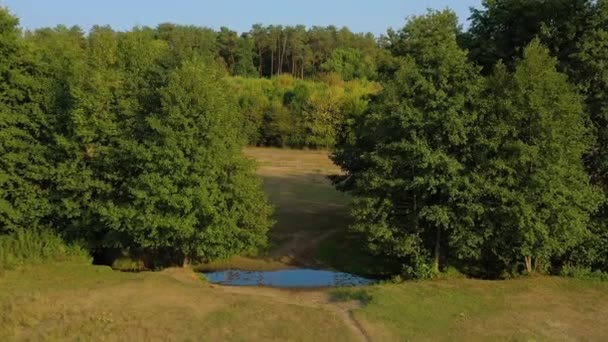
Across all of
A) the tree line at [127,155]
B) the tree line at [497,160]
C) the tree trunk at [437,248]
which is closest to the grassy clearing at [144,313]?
the tree line at [127,155]

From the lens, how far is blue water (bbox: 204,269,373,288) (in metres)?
25.4

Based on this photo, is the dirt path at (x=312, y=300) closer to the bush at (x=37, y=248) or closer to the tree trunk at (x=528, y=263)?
the bush at (x=37, y=248)

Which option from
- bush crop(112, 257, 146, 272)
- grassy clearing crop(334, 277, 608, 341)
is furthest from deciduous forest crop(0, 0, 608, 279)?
grassy clearing crop(334, 277, 608, 341)

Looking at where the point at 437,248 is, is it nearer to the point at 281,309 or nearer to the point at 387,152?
the point at 387,152

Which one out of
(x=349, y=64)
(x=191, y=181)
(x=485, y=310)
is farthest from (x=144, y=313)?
(x=349, y=64)

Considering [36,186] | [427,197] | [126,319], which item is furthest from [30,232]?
[427,197]

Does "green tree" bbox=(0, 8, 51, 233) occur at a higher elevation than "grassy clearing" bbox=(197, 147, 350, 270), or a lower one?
higher

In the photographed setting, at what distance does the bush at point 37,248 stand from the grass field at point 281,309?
3.64ft

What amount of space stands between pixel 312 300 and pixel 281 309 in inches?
76.2

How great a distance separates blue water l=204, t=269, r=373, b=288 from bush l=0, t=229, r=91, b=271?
5425mm

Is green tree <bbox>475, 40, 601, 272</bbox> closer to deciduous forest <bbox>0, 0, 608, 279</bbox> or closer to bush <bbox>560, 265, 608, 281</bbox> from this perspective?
deciduous forest <bbox>0, 0, 608, 279</bbox>

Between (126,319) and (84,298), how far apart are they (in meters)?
2.63

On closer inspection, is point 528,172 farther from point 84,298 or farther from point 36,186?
point 36,186

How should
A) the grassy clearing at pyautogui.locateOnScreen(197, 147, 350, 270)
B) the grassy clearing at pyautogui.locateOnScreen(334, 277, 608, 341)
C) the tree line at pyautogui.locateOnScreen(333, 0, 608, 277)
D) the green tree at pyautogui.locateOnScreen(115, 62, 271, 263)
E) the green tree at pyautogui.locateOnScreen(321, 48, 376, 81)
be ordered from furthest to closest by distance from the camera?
the green tree at pyautogui.locateOnScreen(321, 48, 376, 81) → the grassy clearing at pyautogui.locateOnScreen(197, 147, 350, 270) → the green tree at pyautogui.locateOnScreen(115, 62, 271, 263) → the tree line at pyautogui.locateOnScreen(333, 0, 608, 277) → the grassy clearing at pyautogui.locateOnScreen(334, 277, 608, 341)
